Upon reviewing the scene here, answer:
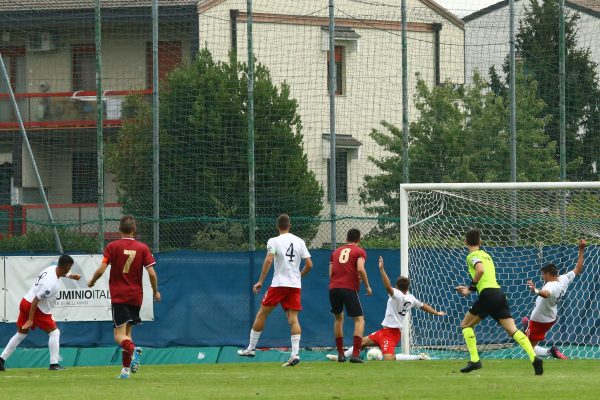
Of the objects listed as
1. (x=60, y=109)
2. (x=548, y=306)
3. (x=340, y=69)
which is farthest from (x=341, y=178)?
(x=60, y=109)

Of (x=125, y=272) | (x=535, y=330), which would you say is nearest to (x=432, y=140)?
(x=535, y=330)

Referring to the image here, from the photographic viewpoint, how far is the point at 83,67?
27.3 m

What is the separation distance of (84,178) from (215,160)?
3.25m

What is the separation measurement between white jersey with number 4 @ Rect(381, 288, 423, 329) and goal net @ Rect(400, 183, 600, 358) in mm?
1002

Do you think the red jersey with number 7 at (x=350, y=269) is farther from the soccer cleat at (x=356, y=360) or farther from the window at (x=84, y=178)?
the window at (x=84, y=178)

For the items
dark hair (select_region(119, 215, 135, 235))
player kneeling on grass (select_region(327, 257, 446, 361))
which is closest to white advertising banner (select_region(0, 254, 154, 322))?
player kneeling on grass (select_region(327, 257, 446, 361))

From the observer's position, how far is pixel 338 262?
1800cm

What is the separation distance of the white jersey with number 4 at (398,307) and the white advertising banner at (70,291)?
4.24m

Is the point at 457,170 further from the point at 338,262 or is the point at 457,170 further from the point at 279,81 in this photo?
the point at 338,262

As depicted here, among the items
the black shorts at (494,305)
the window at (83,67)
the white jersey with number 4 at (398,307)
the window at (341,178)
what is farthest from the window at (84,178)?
the black shorts at (494,305)

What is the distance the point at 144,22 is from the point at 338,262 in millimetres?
9197

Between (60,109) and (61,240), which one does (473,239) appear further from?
(60,109)

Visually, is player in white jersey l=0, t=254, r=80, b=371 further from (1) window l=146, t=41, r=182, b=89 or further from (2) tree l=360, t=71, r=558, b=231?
(1) window l=146, t=41, r=182, b=89

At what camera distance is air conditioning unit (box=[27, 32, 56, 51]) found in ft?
85.0
